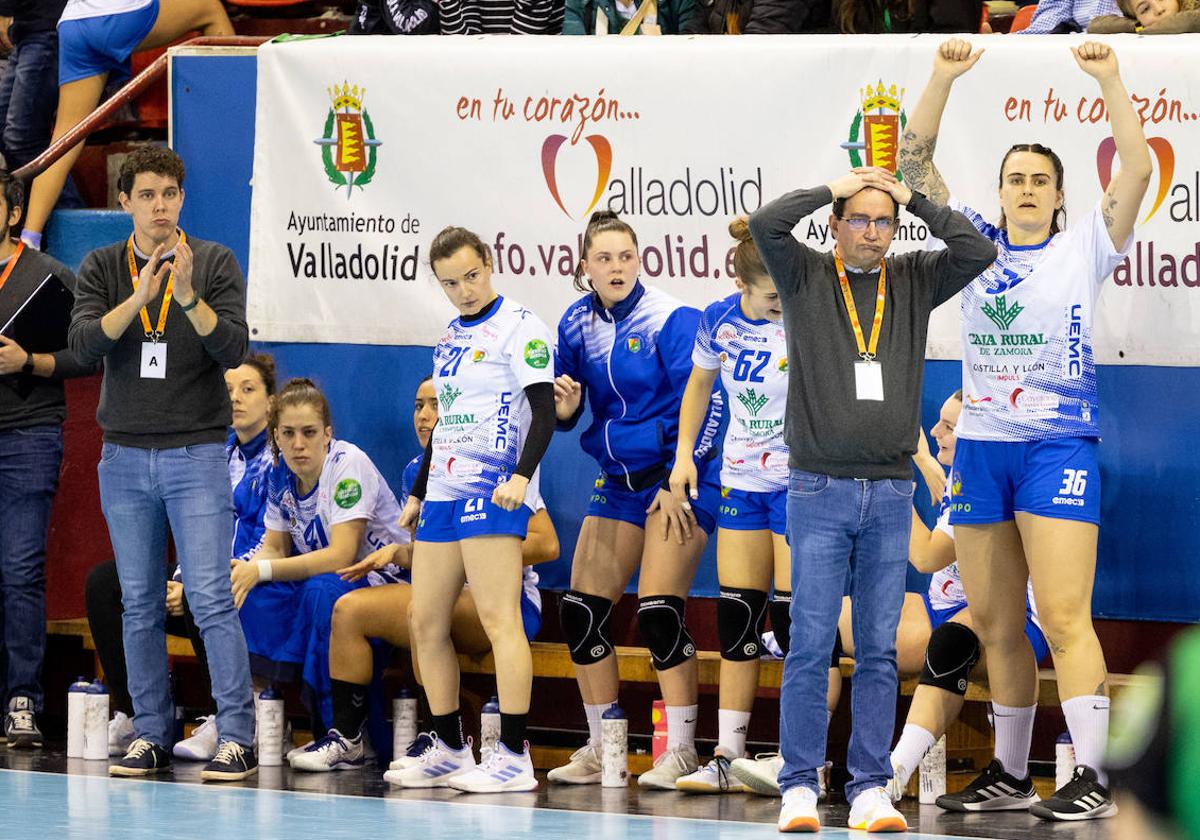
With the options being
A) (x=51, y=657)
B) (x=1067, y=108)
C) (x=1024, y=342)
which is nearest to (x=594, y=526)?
(x=1024, y=342)

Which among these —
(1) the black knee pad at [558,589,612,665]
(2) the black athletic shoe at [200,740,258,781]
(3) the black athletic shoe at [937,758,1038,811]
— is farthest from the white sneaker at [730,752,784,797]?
(2) the black athletic shoe at [200,740,258,781]

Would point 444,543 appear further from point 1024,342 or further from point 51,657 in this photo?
point 51,657

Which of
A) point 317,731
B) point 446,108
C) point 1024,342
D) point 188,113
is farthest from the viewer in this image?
point 188,113

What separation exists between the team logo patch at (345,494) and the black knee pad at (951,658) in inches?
85.2

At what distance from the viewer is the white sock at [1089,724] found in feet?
16.4

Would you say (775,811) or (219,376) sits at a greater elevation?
(219,376)

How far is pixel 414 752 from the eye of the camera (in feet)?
19.8

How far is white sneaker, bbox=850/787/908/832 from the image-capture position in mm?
4795

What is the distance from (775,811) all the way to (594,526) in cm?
118

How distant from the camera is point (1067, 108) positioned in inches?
238

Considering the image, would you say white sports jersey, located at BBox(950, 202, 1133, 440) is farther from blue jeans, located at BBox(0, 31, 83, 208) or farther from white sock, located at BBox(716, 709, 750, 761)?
blue jeans, located at BBox(0, 31, 83, 208)

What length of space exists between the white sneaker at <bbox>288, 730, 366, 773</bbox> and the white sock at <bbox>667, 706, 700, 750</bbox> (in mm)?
1168

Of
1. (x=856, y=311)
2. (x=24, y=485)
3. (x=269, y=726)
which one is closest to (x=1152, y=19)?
(x=856, y=311)

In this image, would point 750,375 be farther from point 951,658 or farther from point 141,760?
point 141,760
